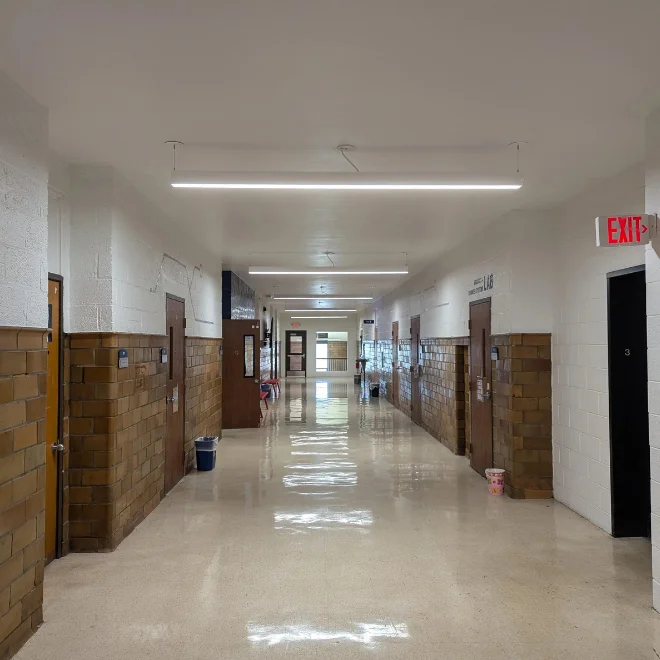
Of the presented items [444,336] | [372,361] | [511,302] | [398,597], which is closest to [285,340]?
[372,361]

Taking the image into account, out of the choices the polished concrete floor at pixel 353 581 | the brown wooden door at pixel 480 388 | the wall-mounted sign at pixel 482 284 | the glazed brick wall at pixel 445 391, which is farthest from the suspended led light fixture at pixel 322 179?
the glazed brick wall at pixel 445 391

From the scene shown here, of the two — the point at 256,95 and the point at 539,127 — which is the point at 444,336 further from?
the point at 256,95

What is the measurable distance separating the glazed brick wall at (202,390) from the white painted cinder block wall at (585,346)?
423 centimetres

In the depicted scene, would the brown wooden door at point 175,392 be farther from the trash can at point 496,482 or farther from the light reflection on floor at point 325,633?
the trash can at point 496,482

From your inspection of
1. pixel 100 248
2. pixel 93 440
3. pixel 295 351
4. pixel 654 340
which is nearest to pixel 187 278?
pixel 100 248

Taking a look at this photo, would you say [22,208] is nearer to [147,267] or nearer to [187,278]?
[147,267]

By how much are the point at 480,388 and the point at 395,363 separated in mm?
7374

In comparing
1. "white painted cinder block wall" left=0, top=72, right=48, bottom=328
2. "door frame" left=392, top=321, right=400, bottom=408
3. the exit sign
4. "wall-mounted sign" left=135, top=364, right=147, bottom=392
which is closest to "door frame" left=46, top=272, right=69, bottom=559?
"wall-mounted sign" left=135, top=364, right=147, bottom=392

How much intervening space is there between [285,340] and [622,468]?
22524 mm

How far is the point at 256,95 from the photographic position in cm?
319

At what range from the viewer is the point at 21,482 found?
2.95 m

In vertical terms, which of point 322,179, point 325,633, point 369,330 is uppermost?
point 322,179

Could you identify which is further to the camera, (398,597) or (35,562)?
(398,597)

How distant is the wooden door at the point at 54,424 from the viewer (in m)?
4.06
